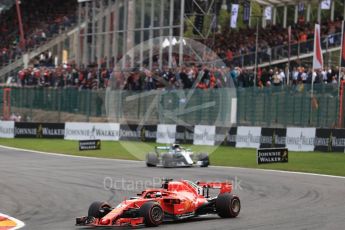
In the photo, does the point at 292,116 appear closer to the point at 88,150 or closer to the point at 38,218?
the point at 88,150

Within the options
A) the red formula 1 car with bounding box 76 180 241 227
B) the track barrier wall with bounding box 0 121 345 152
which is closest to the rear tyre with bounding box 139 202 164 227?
the red formula 1 car with bounding box 76 180 241 227

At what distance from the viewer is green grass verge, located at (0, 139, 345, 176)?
24984mm

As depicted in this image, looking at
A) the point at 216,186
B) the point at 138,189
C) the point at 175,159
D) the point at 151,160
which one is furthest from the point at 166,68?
the point at 216,186

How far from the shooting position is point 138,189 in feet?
62.4

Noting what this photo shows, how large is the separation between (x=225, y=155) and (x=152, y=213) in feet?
64.2

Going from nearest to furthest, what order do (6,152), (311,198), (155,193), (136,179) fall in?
(155,193), (311,198), (136,179), (6,152)

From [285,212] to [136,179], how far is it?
8091 mm

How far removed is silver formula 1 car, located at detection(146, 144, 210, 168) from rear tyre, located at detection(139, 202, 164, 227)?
13.0 m

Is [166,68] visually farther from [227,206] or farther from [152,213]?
[152,213]

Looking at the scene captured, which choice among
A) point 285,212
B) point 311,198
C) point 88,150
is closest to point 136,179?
point 311,198

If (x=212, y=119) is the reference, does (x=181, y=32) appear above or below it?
above

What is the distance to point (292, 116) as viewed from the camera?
33.9 m

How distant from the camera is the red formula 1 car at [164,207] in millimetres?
12242

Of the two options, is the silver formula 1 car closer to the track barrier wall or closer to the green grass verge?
the green grass verge
